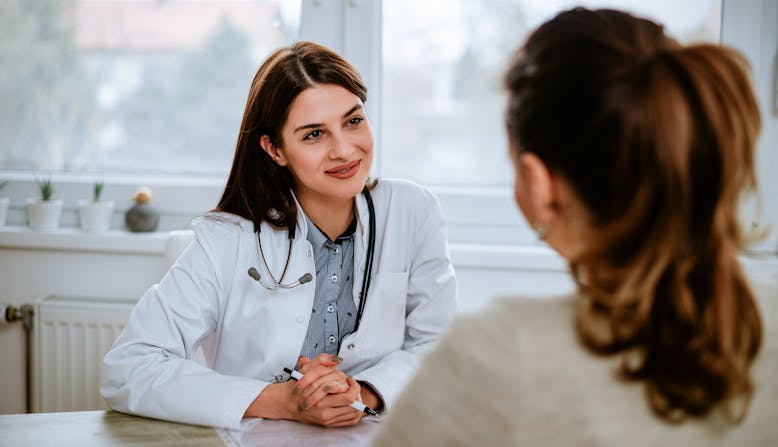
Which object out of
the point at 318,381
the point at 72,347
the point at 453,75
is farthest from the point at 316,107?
the point at 72,347

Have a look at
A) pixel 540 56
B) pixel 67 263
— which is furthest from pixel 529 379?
pixel 67 263

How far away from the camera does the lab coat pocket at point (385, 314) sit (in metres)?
1.67

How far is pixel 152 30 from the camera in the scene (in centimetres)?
255

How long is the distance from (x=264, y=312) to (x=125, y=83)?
132cm

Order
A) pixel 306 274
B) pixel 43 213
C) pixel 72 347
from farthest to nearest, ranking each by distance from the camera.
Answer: pixel 43 213 → pixel 72 347 → pixel 306 274

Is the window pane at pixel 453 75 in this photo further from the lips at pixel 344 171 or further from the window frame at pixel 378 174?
the lips at pixel 344 171

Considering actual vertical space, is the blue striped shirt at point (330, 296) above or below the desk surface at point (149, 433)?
above

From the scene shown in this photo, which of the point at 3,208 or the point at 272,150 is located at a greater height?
the point at 272,150

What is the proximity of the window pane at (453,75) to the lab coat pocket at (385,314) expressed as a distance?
814 mm

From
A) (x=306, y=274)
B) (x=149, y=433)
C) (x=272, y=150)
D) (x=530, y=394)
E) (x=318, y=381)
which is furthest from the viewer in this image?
(x=272, y=150)

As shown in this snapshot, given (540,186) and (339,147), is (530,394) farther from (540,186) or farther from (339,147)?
(339,147)

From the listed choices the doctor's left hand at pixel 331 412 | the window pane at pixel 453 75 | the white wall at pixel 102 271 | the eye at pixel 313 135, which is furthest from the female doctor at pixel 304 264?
the window pane at pixel 453 75

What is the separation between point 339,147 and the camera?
164 cm

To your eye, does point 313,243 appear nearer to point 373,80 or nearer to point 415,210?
point 415,210
